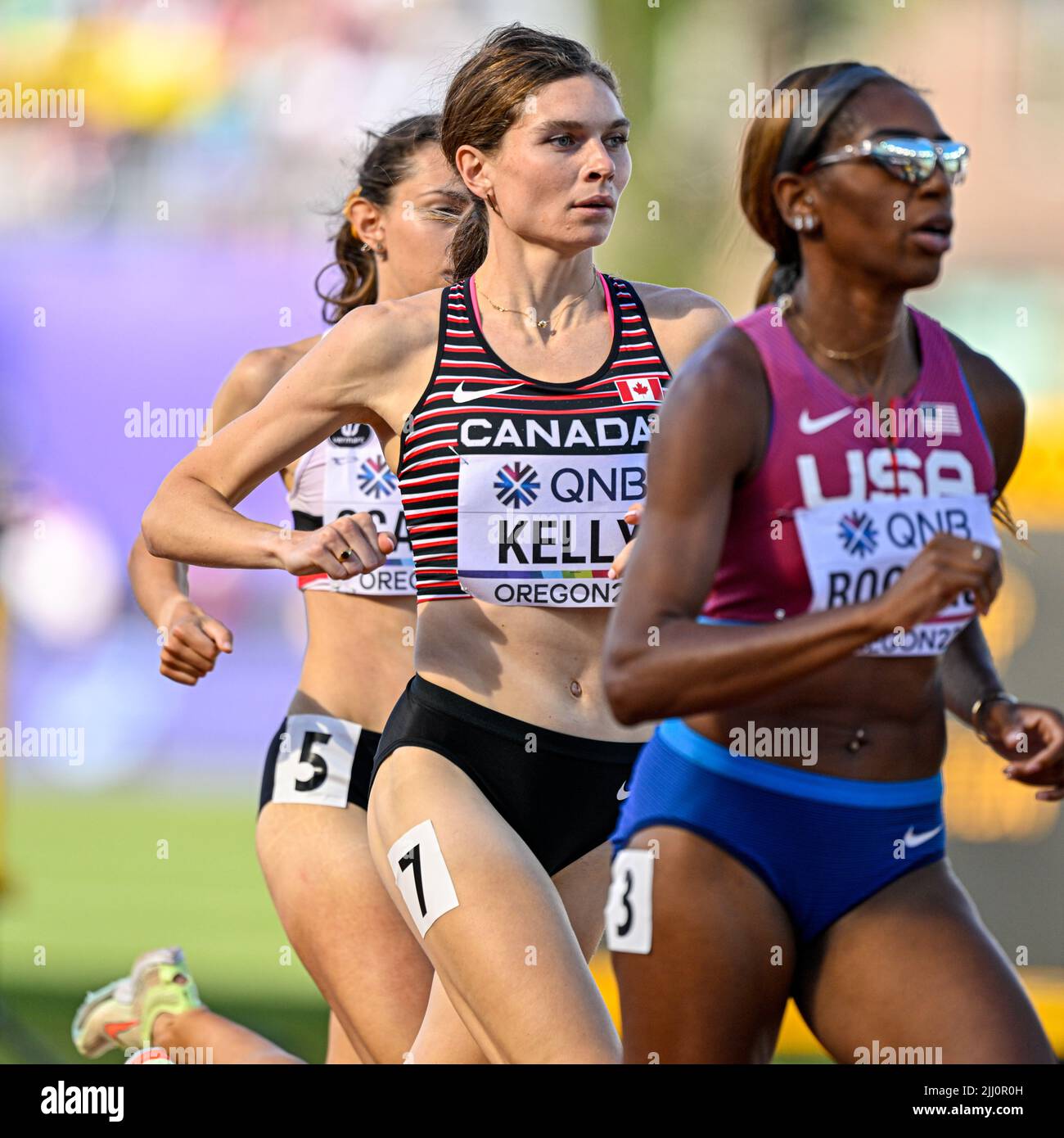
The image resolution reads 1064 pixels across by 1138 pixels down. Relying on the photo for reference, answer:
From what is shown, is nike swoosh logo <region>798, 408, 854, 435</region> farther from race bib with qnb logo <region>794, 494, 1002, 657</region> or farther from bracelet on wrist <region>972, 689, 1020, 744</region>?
bracelet on wrist <region>972, 689, 1020, 744</region>

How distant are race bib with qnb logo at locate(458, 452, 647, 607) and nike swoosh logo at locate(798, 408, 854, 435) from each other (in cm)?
90

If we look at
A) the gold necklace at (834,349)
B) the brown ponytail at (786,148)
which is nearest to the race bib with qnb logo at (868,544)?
the gold necklace at (834,349)

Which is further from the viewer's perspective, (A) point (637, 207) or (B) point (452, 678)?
(A) point (637, 207)

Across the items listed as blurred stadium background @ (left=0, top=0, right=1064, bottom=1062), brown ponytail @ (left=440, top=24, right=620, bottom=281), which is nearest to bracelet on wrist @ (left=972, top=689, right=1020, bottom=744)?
brown ponytail @ (left=440, top=24, right=620, bottom=281)

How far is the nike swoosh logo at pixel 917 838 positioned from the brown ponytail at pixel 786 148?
0.89 metres

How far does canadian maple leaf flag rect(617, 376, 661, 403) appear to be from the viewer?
3.81m

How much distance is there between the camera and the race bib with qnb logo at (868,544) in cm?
283

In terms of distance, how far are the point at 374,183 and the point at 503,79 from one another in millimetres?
1199

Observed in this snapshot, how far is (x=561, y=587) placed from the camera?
12.3 ft

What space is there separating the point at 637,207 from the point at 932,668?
9.50 meters
